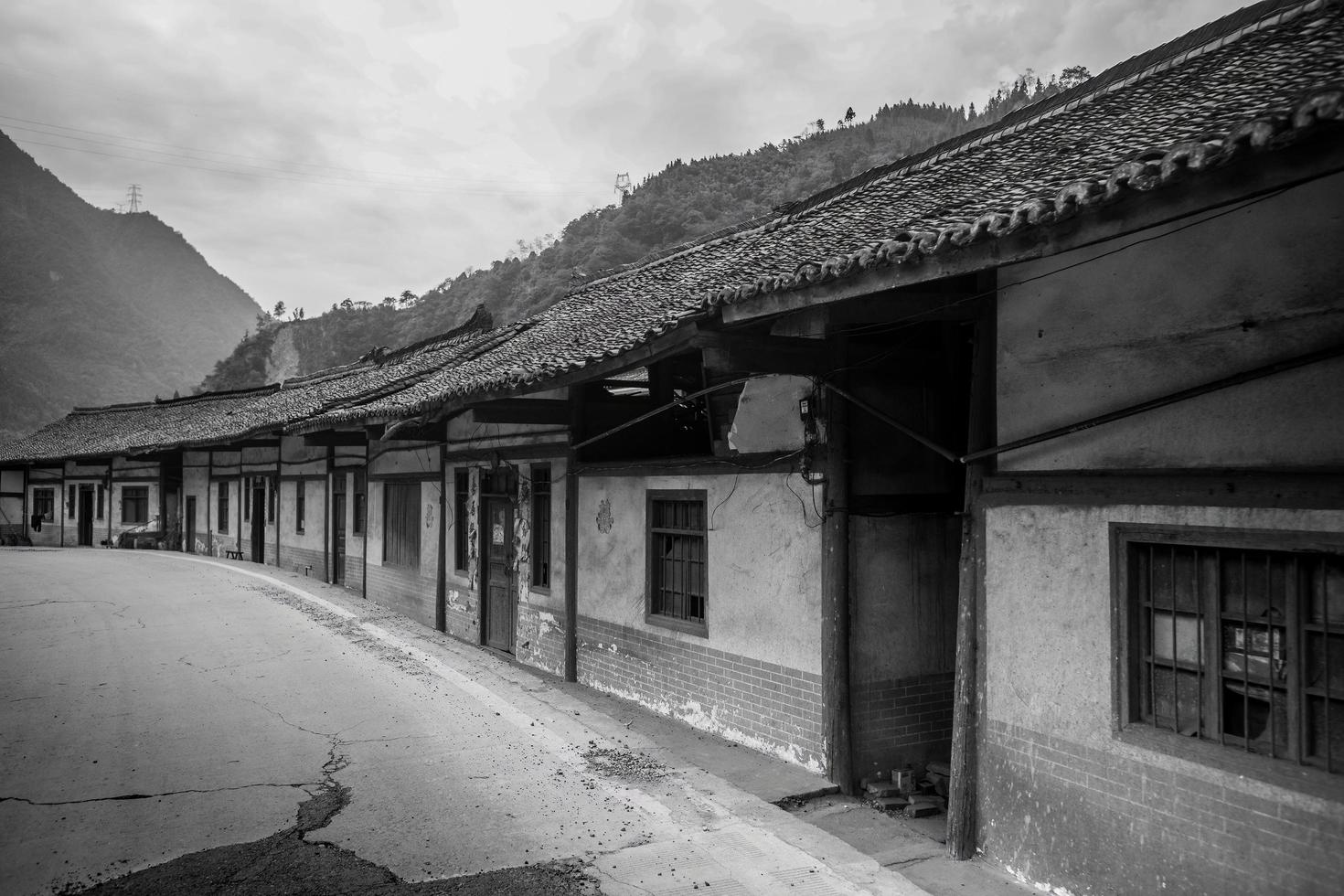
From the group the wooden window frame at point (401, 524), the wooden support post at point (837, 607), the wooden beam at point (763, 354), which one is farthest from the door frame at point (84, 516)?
the wooden support post at point (837, 607)

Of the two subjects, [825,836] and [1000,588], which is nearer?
[1000,588]

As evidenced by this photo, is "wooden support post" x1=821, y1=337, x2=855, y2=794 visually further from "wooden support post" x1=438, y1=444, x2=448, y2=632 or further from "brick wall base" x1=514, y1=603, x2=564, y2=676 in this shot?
"wooden support post" x1=438, y1=444, x2=448, y2=632

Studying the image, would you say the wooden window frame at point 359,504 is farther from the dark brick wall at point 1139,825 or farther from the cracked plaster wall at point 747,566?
the dark brick wall at point 1139,825

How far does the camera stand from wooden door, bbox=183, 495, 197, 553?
27.0 meters

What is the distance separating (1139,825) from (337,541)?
17302 mm

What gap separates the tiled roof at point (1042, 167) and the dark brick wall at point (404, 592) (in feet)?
15.3

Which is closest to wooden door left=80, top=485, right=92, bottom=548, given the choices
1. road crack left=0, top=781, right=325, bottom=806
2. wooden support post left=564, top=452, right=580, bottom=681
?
wooden support post left=564, top=452, right=580, bottom=681

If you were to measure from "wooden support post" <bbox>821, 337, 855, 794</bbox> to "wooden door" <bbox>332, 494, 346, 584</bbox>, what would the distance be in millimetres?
14627

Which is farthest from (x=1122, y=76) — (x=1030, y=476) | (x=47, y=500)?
(x=47, y=500)

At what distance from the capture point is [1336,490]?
3.45 m

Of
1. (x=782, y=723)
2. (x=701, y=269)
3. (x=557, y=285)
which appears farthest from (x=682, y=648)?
(x=557, y=285)

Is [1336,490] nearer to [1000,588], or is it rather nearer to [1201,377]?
[1201,377]

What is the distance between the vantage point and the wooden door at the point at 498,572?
36.7ft

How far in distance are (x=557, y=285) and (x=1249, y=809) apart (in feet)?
167
